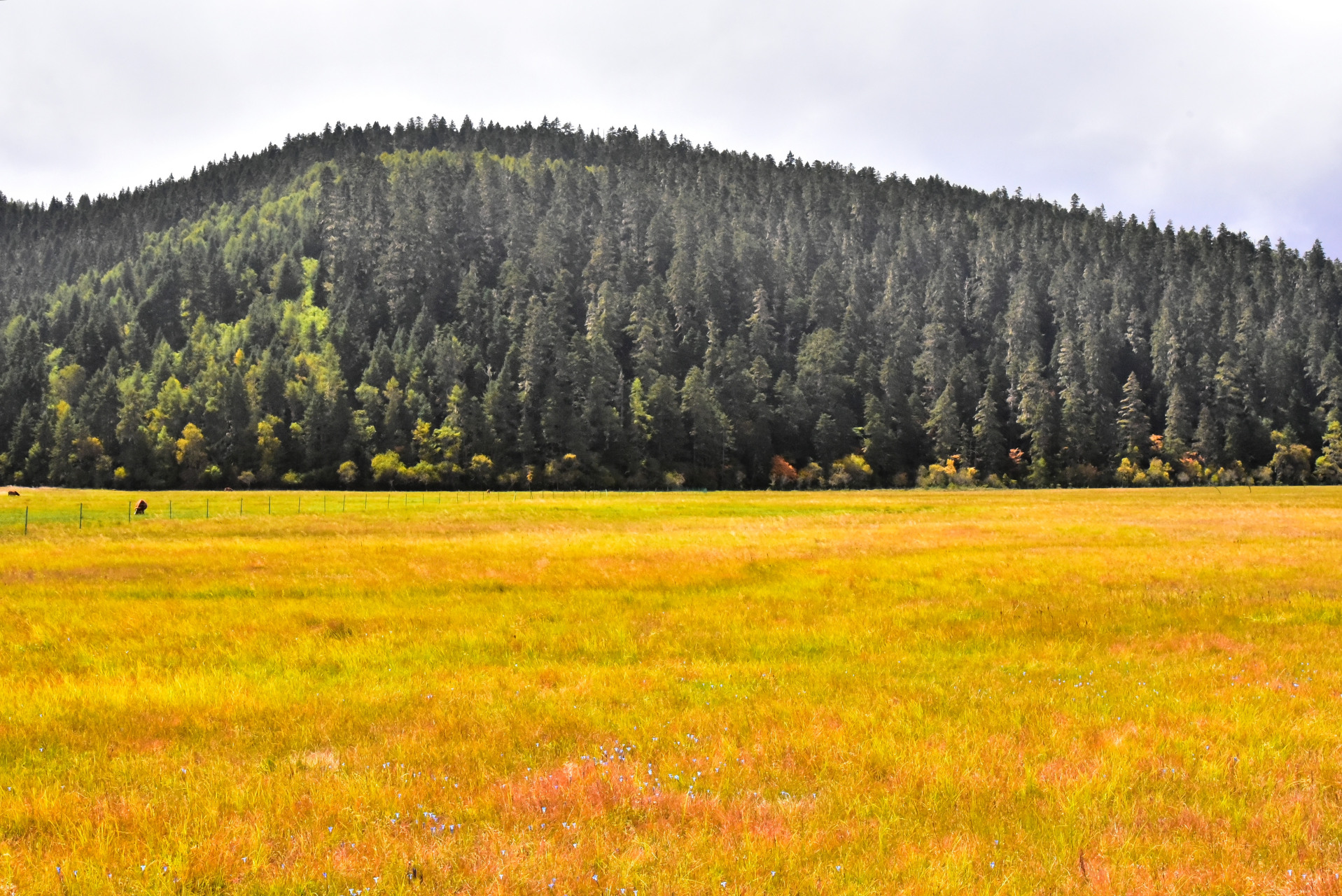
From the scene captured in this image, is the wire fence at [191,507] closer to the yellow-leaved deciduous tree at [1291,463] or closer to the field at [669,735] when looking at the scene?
the field at [669,735]

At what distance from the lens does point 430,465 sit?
4941 inches

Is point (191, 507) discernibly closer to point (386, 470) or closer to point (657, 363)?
→ point (386, 470)

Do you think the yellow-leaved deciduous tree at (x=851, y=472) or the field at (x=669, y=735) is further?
the yellow-leaved deciduous tree at (x=851, y=472)

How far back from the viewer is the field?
19.3 feet

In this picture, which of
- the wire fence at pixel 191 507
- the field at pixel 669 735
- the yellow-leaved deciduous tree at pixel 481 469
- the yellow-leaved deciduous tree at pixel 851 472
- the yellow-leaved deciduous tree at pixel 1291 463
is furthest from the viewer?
the yellow-leaved deciduous tree at pixel 1291 463

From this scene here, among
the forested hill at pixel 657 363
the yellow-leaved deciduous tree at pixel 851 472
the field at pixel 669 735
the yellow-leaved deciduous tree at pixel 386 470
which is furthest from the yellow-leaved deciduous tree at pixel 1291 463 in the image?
the yellow-leaved deciduous tree at pixel 386 470

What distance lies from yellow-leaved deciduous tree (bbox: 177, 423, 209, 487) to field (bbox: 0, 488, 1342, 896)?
124 metres

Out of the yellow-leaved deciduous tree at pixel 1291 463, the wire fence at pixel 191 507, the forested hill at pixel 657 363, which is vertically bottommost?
the wire fence at pixel 191 507

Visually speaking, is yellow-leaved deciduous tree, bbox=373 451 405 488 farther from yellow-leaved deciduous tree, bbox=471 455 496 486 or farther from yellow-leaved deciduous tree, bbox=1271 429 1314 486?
yellow-leaved deciduous tree, bbox=1271 429 1314 486

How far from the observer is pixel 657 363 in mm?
155375

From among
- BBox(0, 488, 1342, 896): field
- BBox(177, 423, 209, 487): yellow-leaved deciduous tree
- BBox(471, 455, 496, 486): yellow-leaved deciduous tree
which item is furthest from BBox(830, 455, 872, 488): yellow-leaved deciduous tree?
BBox(0, 488, 1342, 896): field

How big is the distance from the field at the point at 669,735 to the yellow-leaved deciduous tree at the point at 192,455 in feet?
406

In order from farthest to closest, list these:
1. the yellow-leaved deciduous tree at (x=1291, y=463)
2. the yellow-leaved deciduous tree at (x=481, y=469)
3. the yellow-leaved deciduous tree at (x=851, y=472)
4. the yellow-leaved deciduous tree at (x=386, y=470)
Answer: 1. the yellow-leaved deciduous tree at (x=1291, y=463)
2. the yellow-leaved deciduous tree at (x=851, y=472)
3. the yellow-leaved deciduous tree at (x=481, y=469)
4. the yellow-leaved deciduous tree at (x=386, y=470)

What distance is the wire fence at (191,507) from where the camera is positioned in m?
47.2
